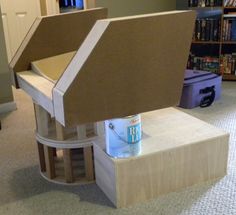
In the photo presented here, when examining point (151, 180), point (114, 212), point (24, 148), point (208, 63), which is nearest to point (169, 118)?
point (151, 180)

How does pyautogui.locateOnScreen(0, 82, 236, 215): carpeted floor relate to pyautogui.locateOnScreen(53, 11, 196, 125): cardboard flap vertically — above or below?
below

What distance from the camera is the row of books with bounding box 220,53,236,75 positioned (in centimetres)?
382

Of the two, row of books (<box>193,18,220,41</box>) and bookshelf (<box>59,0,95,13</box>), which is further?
bookshelf (<box>59,0,95,13</box>)

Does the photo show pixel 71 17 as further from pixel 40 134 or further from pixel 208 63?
pixel 208 63

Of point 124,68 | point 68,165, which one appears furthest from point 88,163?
point 124,68

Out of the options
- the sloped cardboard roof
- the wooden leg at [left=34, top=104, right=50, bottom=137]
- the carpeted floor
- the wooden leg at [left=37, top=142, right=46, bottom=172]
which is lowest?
the carpeted floor

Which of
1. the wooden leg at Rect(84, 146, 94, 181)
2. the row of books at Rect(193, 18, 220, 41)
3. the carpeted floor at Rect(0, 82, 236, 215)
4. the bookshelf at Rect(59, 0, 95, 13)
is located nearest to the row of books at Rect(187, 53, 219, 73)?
the row of books at Rect(193, 18, 220, 41)

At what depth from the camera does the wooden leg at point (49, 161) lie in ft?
6.59

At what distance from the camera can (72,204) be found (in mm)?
1825

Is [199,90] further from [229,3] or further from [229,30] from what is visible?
[229,3]

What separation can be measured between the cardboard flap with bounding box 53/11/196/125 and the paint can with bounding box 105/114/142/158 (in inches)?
3.9

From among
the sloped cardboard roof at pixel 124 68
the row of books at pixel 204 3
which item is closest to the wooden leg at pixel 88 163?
the sloped cardboard roof at pixel 124 68

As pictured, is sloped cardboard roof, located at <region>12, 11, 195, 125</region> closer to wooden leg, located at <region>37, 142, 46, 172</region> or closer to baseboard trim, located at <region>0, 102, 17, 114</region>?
wooden leg, located at <region>37, 142, 46, 172</region>

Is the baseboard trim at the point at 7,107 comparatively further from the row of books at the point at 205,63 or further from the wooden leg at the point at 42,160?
the row of books at the point at 205,63
